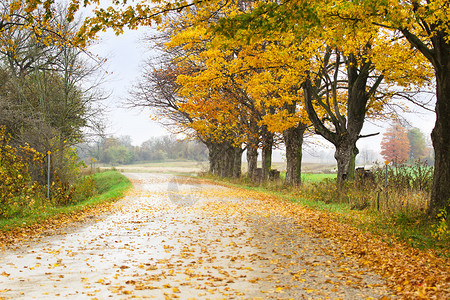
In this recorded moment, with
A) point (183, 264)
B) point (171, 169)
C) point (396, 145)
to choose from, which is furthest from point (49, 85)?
point (396, 145)

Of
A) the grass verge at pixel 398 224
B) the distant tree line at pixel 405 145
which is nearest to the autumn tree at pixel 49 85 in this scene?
the grass verge at pixel 398 224

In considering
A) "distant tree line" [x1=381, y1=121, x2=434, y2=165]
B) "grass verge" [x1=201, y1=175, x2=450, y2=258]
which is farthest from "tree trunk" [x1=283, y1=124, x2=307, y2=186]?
"distant tree line" [x1=381, y1=121, x2=434, y2=165]

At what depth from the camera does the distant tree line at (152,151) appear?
8538cm

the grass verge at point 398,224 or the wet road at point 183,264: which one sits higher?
the grass verge at point 398,224

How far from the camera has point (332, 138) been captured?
16344 millimetres

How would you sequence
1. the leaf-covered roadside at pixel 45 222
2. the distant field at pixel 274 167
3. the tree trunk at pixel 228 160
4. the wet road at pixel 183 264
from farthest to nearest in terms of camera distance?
1. the distant field at pixel 274 167
2. the tree trunk at pixel 228 160
3. the leaf-covered roadside at pixel 45 222
4. the wet road at pixel 183 264

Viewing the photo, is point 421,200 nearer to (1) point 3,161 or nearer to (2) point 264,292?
(2) point 264,292

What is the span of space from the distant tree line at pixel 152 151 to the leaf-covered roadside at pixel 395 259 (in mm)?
66727

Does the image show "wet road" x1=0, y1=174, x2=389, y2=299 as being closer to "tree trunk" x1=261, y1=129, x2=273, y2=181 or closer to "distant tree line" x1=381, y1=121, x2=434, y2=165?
"tree trunk" x1=261, y1=129, x2=273, y2=181

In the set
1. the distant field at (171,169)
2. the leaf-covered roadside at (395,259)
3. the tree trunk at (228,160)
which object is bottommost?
the distant field at (171,169)

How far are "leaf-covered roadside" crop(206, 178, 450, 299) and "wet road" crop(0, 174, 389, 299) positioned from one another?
32 centimetres

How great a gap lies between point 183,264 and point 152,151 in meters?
100

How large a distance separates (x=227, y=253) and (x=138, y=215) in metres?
5.47

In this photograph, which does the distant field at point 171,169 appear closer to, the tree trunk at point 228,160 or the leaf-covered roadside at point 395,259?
the tree trunk at point 228,160
